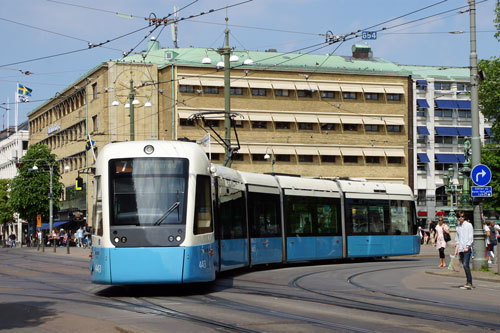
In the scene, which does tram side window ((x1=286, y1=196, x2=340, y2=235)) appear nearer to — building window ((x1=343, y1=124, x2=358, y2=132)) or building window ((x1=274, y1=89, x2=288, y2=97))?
building window ((x1=274, y1=89, x2=288, y2=97))

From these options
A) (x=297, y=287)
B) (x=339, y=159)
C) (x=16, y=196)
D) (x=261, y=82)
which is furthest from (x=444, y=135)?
(x=297, y=287)

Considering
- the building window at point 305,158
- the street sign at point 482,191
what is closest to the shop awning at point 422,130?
the building window at point 305,158

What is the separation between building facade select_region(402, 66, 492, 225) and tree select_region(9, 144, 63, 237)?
36.5 meters

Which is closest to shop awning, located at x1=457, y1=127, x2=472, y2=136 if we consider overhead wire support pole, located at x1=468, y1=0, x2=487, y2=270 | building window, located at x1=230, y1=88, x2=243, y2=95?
building window, located at x1=230, y1=88, x2=243, y2=95

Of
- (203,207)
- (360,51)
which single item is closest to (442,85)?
(360,51)

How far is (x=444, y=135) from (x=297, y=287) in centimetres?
7162

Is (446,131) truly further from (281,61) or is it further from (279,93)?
(279,93)

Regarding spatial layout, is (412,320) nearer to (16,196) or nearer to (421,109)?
(16,196)

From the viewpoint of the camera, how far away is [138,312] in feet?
44.1

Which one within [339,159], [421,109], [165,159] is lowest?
[165,159]

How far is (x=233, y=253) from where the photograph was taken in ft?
71.8

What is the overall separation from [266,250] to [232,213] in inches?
143

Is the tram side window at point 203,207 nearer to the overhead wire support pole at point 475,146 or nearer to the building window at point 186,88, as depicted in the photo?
the overhead wire support pole at point 475,146

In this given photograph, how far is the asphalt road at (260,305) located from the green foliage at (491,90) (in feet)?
111
